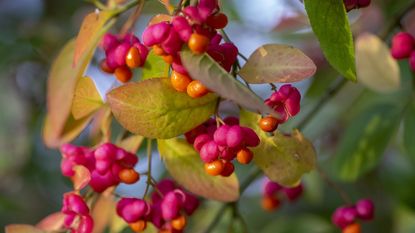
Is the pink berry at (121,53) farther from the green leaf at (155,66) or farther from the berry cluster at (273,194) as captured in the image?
the berry cluster at (273,194)

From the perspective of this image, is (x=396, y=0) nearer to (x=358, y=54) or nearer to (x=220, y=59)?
(x=358, y=54)

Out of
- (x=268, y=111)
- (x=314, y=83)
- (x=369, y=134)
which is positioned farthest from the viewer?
(x=314, y=83)

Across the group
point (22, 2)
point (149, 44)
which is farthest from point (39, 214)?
point (149, 44)

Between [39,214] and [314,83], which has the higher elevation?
[314,83]

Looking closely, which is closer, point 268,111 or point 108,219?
point 268,111

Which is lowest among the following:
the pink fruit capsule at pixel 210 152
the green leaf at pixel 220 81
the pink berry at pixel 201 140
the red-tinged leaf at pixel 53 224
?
the red-tinged leaf at pixel 53 224

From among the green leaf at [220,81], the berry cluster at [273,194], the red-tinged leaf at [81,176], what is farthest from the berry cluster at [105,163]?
the berry cluster at [273,194]
